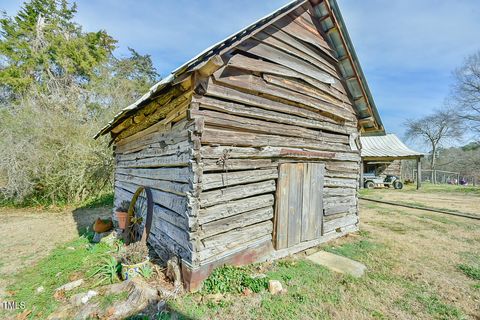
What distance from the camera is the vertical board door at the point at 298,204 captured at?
15.8 ft

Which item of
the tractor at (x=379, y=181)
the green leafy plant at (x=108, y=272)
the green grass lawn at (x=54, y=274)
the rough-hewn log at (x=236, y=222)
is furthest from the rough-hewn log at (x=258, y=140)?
the tractor at (x=379, y=181)

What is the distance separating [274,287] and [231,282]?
0.70 metres

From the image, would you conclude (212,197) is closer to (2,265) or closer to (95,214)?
(2,265)

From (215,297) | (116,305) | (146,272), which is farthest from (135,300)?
(215,297)

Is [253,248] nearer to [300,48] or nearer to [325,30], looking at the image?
[300,48]

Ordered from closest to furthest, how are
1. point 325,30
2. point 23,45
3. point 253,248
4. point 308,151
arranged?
point 253,248 → point 308,151 → point 325,30 → point 23,45

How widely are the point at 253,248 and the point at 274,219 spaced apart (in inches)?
28.8

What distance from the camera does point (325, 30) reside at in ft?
18.4

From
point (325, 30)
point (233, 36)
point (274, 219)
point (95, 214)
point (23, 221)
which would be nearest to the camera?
point (233, 36)

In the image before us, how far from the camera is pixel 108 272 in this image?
167 inches

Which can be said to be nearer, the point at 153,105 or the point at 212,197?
the point at 212,197

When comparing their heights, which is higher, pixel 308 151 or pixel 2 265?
pixel 308 151

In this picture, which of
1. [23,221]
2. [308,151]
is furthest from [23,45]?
[308,151]

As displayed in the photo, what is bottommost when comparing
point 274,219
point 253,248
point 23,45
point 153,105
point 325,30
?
point 253,248
